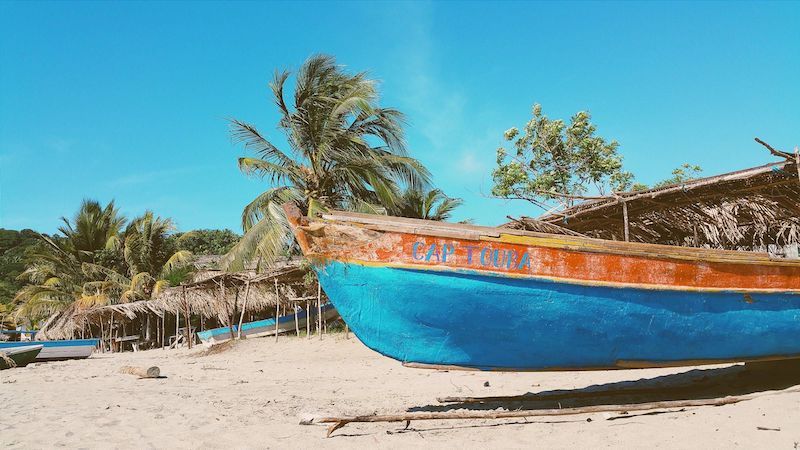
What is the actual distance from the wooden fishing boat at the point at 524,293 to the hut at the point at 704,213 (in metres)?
1.56

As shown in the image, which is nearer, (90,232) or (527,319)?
(527,319)

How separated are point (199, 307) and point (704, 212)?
55.5ft

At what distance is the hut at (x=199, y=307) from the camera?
59.4ft

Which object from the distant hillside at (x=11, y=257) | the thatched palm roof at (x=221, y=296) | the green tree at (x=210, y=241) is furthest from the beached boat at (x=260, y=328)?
the green tree at (x=210, y=241)

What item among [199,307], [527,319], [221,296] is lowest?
[199,307]

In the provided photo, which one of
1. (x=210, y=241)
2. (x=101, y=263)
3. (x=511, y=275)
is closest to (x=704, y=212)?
(x=511, y=275)

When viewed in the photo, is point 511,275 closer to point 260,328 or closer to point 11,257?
point 260,328

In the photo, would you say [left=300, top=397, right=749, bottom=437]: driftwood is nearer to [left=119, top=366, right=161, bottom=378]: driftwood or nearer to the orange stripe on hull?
the orange stripe on hull

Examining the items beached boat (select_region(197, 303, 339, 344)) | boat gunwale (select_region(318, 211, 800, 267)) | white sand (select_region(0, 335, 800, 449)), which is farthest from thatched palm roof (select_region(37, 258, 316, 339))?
boat gunwale (select_region(318, 211, 800, 267))

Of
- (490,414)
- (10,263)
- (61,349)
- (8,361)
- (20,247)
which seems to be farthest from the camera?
(20,247)

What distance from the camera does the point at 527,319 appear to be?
15.9ft

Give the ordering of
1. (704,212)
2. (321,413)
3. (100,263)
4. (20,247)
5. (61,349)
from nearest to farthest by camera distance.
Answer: (321,413), (704,212), (61,349), (100,263), (20,247)

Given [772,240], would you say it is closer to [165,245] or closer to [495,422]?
[495,422]

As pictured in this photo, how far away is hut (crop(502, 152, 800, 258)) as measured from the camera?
6668 millimetres
